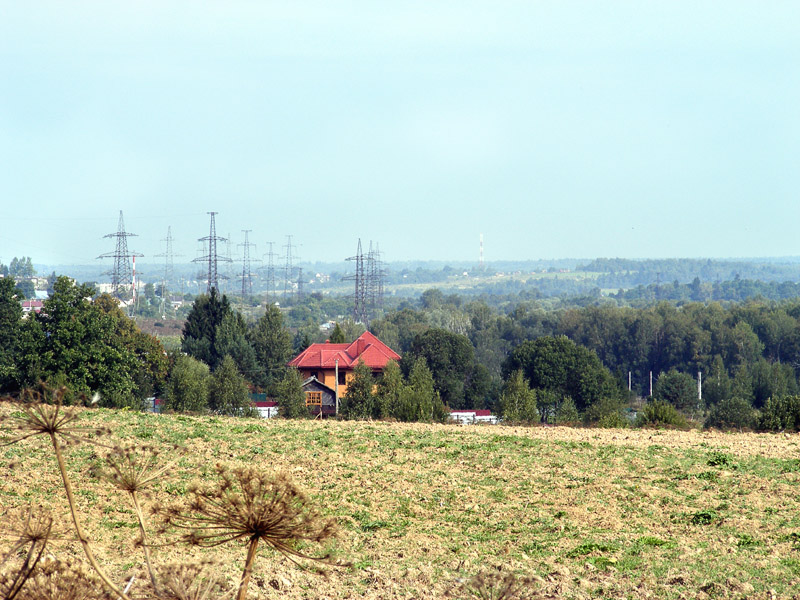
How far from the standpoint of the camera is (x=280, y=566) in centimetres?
1114

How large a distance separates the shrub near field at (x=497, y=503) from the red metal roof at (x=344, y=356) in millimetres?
42193

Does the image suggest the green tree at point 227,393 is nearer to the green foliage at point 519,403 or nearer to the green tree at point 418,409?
the green tree at point 418,409

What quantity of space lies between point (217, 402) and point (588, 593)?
37811 mm

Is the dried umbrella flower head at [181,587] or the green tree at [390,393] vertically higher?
the dried umbrella flower head at [181,587]

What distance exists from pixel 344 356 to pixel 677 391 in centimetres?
3073

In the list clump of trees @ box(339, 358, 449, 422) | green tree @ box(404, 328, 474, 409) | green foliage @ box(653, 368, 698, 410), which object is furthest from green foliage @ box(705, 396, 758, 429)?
green tree @ box(404, 328, 474, 409)

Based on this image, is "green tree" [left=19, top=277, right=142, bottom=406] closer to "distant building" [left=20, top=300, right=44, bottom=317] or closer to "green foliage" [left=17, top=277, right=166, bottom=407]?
"green foliage" [left=17, top=277, right=166, bottom=407]

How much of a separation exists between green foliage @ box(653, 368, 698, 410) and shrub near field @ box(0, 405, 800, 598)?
5429cm

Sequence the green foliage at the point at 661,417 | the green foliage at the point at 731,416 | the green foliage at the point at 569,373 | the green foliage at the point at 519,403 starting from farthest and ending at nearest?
the green foliage at the point at 569,373 → the green foliage at the point at 731,416 → the green foliage at the point at 519,403 → the green foliage at the point at 661,417

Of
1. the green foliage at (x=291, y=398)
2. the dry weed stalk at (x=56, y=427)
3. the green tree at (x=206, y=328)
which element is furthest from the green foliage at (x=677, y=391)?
the dry weed stalk at (x=56, y=427)

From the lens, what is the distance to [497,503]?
15.1 m

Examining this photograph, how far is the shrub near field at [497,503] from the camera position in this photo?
1080cm

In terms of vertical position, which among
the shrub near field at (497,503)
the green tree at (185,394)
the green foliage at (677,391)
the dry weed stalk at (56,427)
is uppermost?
the dry weed stalk at (56,427)

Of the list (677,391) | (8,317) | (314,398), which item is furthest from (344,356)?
(677,391)
